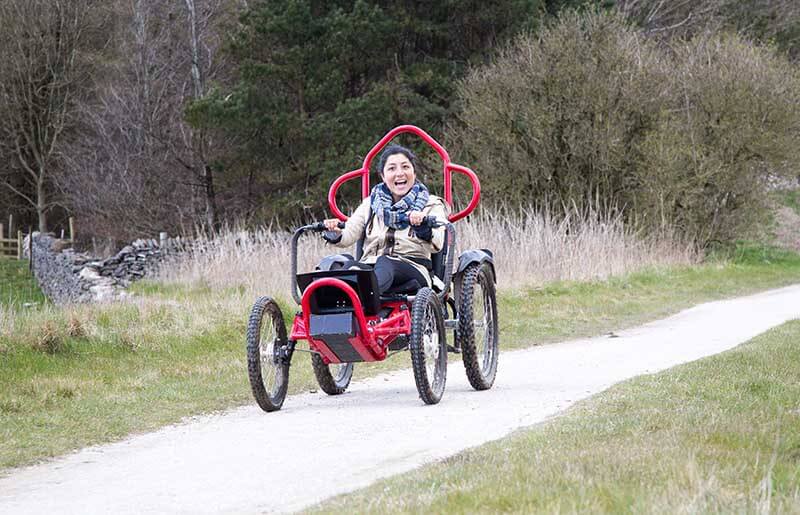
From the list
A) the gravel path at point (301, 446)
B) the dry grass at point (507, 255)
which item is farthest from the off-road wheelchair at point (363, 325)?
the dry grass at point (507, 255)

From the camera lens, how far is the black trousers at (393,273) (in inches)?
339

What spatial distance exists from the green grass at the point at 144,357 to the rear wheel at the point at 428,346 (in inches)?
69.1

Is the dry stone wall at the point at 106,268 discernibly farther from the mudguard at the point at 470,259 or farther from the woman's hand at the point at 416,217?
the woman's hand at the point at 416,217

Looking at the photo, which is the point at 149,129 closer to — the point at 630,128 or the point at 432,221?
the point at 630,128

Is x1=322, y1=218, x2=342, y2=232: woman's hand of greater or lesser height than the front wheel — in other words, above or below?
above

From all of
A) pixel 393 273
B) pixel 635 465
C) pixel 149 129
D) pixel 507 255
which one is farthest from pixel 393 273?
pixel 149 129

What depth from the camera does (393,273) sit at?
8.74 metres

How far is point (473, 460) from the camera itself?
562 centimetres

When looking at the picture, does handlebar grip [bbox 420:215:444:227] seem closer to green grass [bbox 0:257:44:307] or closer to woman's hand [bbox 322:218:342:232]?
woman's hand [bbox 322:218:342:232]

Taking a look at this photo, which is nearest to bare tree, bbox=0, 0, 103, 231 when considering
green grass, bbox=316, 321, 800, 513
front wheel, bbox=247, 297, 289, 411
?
front wheel, bbox=247, 297, 289, 411

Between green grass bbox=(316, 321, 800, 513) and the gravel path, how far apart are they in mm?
503

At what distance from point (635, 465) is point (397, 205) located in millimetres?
4204

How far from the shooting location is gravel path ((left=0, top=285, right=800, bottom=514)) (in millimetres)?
5598

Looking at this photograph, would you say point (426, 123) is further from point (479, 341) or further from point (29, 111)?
point (479, 341)
